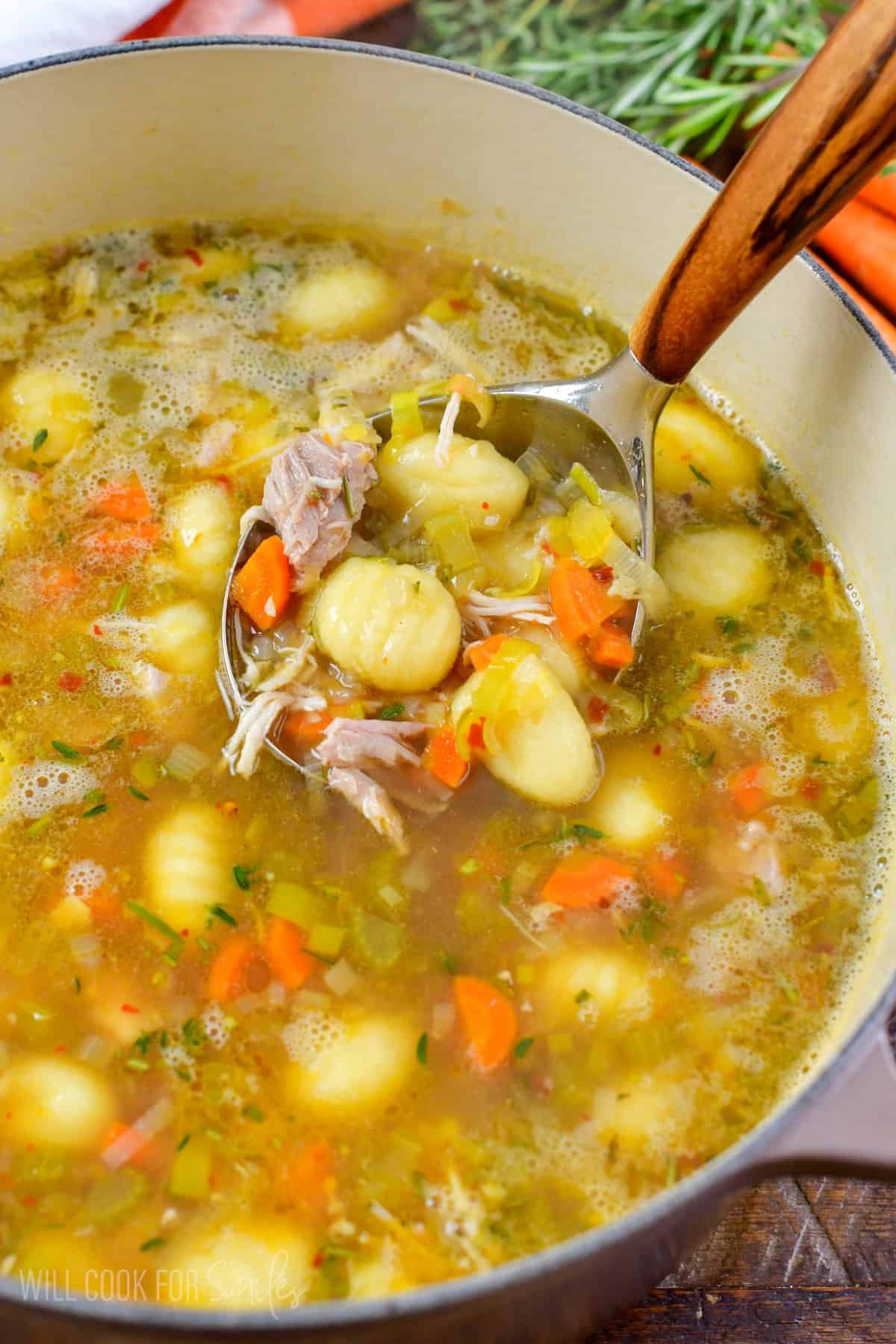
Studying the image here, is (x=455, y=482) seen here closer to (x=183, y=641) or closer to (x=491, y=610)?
(x=491, y=610)

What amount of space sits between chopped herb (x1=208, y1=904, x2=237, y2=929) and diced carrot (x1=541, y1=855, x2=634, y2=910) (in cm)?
39

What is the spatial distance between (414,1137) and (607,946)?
1.09 feet

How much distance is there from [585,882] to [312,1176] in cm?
49

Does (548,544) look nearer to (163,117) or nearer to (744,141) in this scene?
(163,117)

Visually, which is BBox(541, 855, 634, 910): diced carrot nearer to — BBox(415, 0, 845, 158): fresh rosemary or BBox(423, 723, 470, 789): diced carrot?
BBox(423, 723, 470, 789): diced carrot

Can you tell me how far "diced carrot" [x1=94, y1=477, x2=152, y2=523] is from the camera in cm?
186

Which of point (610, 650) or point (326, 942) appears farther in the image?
point (610, 650)

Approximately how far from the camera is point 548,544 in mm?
1768

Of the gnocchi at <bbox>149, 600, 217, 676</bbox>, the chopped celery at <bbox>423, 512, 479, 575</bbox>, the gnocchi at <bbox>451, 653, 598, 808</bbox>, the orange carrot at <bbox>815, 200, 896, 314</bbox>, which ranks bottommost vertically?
the gnocchi at <bbox>149, 600, 217, 676</bbox>

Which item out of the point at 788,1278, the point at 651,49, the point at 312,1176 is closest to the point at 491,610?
the point at 312,1176

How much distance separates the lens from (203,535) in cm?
183

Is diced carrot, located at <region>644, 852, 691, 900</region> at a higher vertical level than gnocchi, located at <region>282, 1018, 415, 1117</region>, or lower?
higher

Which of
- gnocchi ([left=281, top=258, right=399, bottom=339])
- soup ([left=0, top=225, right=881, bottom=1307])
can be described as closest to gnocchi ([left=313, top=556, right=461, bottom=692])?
soup ([left=0, top=225, right=881, bottom=1307])

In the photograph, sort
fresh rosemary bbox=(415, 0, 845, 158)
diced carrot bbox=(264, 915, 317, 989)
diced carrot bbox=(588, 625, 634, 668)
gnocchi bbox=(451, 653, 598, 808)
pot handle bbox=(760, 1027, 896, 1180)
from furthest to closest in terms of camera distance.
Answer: fresh rosemary bbox=(415, 0, 845, 158) < diced carrot bbox=(588, 625, 634, 668) < gnocchi bbox=(451, 653, 598, 808) < diced carrot bbox=(264, 915, 317, 989) < pot handle bbox=(760, 1027, 896, 1180)
